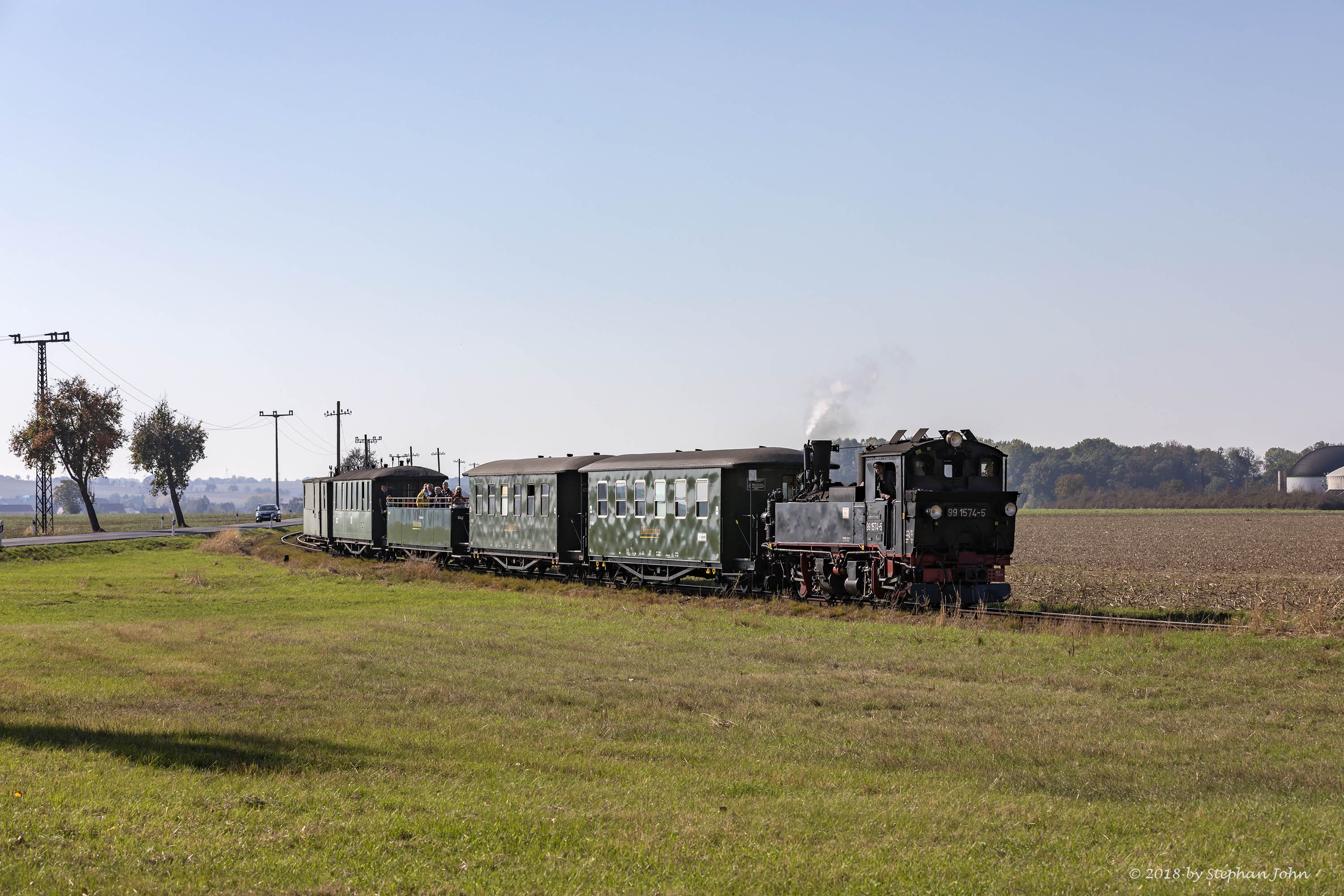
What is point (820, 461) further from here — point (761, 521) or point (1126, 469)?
point (1126, 469)

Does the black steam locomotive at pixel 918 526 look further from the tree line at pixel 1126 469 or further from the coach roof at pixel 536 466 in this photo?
the tree line at pixel 1126 469

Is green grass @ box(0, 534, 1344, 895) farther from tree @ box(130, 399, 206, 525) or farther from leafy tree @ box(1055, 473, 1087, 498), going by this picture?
leafy tree @ box(1055, 473, 1087, 498)

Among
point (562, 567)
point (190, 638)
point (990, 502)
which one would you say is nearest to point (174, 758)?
point (190, 638)

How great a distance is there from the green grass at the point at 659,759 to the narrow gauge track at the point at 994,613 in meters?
1.18

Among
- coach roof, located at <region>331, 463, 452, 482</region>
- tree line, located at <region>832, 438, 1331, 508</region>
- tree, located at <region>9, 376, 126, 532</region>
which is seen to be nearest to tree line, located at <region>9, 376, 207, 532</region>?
tree, located at <region>9, 376, 126, 532</region>

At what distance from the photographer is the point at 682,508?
28734 millimetres

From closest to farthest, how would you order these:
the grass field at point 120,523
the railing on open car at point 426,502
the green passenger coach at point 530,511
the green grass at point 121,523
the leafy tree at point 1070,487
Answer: the green passenger coach at point 530,511 → the railing on open car at point 426,502 → the green grass at point 121,523 → the grass field at point 120,523 → the leafy tree at point 1070,487

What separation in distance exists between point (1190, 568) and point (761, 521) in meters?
18.5

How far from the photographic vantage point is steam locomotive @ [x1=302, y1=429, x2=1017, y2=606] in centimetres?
2281

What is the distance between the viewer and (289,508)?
156875 mm

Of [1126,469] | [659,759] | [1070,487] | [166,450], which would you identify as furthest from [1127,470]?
[659,759]

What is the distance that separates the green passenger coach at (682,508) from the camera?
27.6 metres

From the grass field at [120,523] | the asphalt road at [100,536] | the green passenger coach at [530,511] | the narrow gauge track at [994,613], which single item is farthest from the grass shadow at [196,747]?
the grass field at [120,523]

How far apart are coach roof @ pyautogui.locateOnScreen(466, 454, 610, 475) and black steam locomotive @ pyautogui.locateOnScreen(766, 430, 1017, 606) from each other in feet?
32.6
